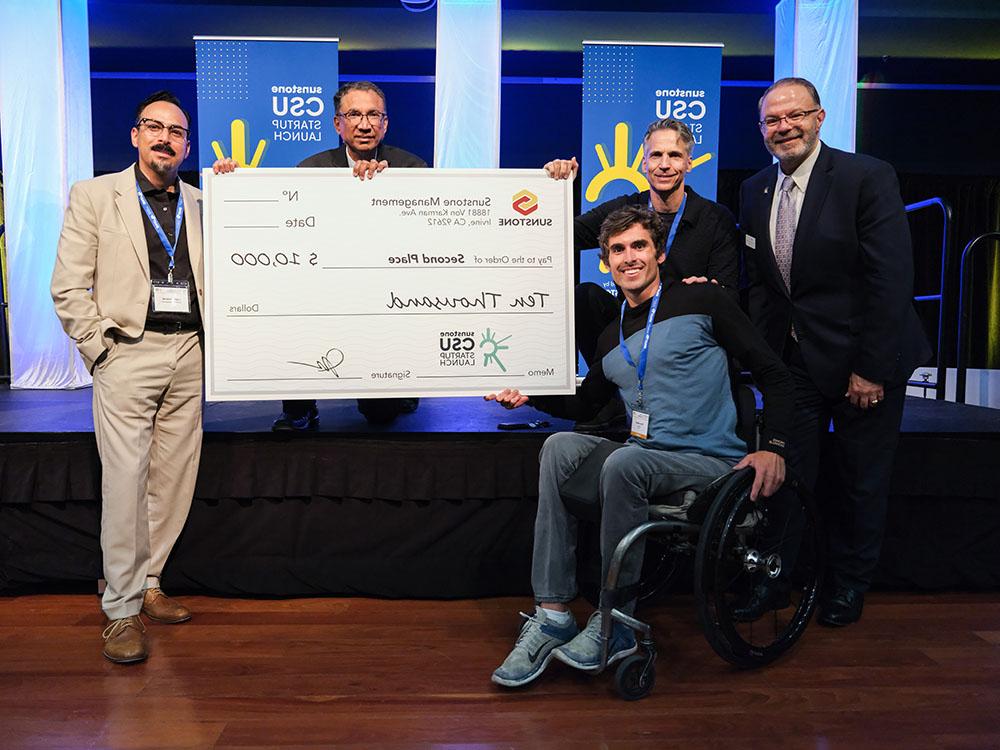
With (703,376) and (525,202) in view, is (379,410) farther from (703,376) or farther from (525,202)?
(703,376)

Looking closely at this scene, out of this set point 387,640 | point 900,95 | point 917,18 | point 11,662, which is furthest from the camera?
point 900,95

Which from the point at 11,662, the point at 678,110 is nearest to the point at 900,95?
the point at 678,110

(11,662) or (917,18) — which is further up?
(917,18)

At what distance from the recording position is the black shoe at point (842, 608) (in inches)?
87.5

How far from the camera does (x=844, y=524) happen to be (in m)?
2.30

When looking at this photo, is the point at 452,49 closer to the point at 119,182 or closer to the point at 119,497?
the point at 119,182

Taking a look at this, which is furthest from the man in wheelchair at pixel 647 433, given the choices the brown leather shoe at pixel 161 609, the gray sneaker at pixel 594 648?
the brown leather shoe at pixel 161 609

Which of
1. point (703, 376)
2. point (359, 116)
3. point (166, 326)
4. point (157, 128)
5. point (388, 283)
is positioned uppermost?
point (359, 116)

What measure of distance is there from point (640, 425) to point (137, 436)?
1.40 m

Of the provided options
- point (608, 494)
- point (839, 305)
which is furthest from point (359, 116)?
point (839, 305)

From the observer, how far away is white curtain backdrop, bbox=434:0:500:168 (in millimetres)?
4875

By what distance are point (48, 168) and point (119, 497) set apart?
374 centimetres

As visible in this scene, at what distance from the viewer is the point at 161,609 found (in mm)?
2264

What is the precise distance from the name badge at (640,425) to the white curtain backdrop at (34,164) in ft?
13.8
